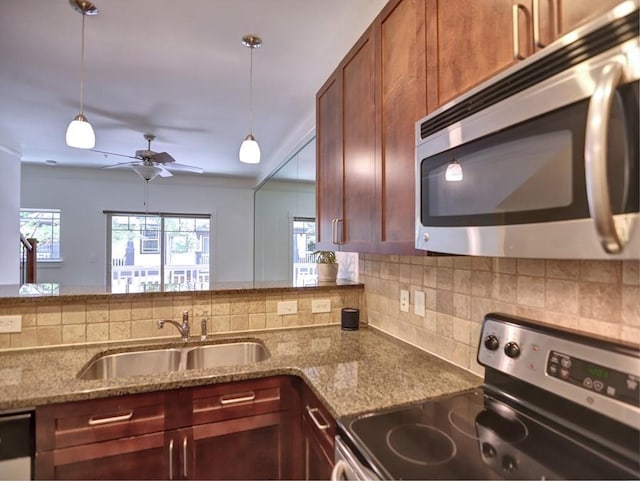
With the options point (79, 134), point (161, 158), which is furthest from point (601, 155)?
point (161, 158)

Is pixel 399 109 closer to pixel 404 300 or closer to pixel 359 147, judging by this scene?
pixel 359 147

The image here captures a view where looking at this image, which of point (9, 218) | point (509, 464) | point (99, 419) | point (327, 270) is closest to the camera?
point (509, 464)

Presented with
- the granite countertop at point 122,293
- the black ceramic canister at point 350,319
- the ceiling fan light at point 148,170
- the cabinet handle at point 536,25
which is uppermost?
the ceiling fan light at point 148,170

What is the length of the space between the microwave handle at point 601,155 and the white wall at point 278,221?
7.47 ft

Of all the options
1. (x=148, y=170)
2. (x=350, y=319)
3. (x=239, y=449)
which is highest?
(x=148, y=170)

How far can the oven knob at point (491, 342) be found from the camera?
107 centimetres

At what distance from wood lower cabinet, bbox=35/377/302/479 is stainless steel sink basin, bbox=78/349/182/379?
0.37 metres

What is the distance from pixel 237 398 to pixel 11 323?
1.07m

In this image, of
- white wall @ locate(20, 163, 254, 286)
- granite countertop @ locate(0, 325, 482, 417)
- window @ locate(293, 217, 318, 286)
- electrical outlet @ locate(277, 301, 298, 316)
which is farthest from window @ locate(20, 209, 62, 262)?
electrical outlet @ locate(277, 301, 298, 316)

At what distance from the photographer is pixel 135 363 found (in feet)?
5.20

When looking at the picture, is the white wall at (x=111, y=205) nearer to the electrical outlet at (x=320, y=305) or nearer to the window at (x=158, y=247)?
the window at (x=158, y=247)

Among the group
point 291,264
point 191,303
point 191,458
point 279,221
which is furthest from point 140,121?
point 191,458

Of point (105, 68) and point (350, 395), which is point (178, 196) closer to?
point (105, 68)

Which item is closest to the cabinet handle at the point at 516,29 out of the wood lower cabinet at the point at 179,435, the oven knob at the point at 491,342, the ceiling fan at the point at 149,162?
the oven knob at the point at 491,342
